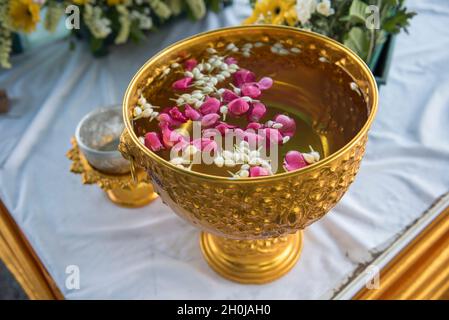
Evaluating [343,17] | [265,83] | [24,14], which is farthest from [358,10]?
[24,14]

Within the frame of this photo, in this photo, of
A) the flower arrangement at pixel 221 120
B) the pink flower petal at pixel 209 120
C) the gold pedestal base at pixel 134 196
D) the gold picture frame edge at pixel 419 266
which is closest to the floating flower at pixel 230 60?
the flower arrangement at pixel 221 120

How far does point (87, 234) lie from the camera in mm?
673

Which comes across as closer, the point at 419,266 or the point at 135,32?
the point at 419,266

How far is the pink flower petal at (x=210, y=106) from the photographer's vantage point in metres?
0.55

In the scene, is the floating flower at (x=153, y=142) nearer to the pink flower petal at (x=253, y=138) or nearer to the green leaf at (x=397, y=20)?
the pink flower petal at (x=253, y=138)

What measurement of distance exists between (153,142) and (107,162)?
0.15 m

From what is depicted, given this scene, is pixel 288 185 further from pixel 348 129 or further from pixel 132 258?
pixel 132 258

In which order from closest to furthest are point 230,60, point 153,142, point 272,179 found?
1. point 272,179
2. point 153,142
3. point 230,60

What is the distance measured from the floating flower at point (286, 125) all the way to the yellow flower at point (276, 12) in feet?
0.71

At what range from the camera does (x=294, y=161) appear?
1.58 ft

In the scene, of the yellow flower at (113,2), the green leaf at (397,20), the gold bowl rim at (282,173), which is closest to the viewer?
the gold bowl rim at (282,173)

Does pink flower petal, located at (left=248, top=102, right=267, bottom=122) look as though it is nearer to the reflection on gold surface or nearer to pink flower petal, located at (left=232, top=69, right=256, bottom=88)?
pink flower petal, located at (left=232, top=69, right=256, bottom=88)

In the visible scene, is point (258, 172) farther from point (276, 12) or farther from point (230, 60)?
point (276, 12)

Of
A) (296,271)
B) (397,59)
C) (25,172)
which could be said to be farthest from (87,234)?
(397,59)
